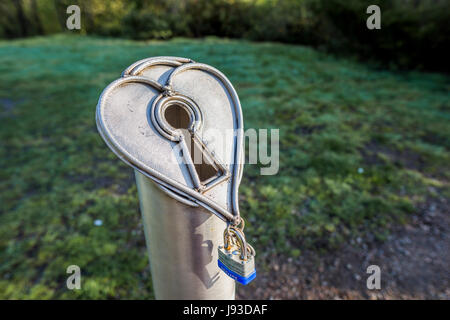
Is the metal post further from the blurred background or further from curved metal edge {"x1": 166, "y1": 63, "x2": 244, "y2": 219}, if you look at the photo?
the blurred background

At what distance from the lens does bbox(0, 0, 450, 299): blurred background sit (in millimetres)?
2439

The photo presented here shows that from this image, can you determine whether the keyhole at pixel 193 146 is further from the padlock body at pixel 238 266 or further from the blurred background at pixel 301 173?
the blurred background at pixel 301 173

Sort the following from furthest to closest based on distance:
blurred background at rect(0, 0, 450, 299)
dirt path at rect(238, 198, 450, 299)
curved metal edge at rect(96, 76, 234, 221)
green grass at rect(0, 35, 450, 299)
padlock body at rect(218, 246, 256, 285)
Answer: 1. green grass at rect(0, 35, 450, 299)
2. blurred background at rect(0, 0, 450, 299)
3. dirt path at rect(238, 198, 450, 299)
4. padlock body at rect(218, 246, 256, 285)
5. curved metal edge at rect(96, 76, 234, 221)

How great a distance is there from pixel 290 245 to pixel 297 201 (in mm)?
621

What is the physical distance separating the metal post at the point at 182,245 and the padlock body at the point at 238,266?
0.12 m

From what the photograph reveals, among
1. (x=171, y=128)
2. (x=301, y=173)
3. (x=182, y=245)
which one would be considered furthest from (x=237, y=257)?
(x=301, y=173)

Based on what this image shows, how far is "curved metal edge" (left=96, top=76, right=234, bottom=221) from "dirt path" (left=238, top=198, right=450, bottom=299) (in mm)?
1557

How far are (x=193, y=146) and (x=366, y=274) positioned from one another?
213cm

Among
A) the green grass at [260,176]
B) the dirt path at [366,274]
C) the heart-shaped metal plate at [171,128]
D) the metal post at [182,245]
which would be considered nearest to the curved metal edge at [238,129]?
the heart-shaped metal plate at [171,128]

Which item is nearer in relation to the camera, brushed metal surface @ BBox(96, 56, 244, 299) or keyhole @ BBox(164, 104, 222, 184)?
brushed metal surface @ BBox(96, 56, 244, 299)

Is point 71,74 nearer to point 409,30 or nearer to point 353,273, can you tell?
point 353,273

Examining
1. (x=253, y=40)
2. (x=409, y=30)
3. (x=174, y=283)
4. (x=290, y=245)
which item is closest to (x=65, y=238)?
(x=174, y=283)

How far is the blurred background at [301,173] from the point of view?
96.0 inches

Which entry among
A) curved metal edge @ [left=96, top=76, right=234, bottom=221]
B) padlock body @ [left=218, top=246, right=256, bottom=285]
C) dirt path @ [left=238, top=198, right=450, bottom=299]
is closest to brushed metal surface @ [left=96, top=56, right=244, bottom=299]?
curved metal edge @ [left=96, top=76, right=234, bottom=221]
